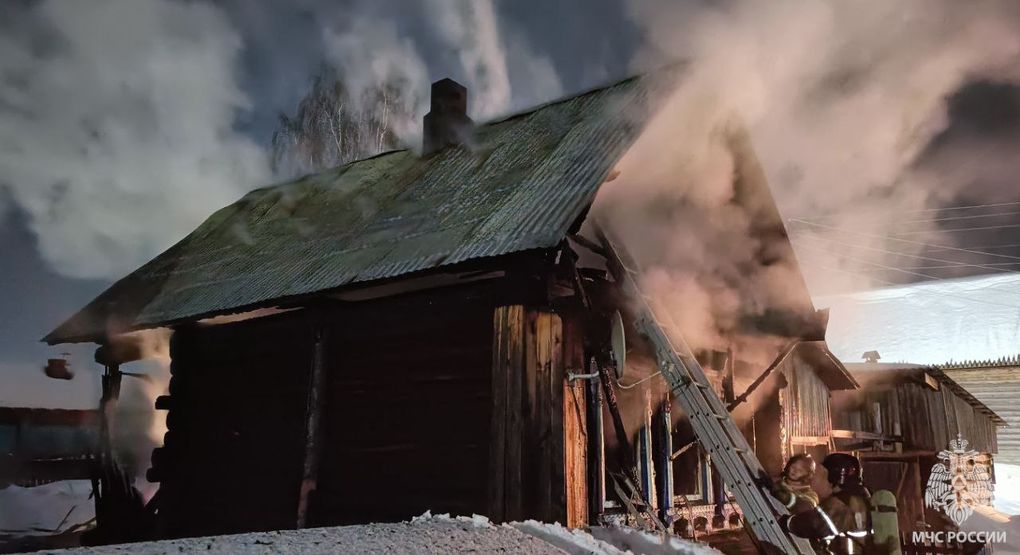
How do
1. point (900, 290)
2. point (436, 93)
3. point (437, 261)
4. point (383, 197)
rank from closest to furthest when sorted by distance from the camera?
point (437, 261)
point (383, 197)
point (436, 93)
point (900, 290)

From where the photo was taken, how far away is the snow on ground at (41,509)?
11923 millimetres

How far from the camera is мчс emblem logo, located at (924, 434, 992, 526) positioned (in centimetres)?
1399

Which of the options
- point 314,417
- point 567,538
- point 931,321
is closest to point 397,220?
point 314,417

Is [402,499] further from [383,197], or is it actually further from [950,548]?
[950,548]

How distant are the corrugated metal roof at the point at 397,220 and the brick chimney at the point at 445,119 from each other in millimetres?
335

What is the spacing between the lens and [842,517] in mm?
5125

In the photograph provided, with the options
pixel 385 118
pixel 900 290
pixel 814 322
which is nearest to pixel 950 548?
pixel 814 322

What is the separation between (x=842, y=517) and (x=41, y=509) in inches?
532

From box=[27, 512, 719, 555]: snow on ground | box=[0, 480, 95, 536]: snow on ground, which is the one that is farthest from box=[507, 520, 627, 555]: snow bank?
box=[0, 480, 95, 536]: snow on ground

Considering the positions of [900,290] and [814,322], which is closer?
[814,322]

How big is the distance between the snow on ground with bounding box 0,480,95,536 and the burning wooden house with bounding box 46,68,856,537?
3.65 m

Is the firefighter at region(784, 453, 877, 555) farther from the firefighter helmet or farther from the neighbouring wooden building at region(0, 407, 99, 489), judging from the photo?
the neighbouring wooden building at region(0, 407, 99, 489)

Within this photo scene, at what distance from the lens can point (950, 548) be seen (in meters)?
9.93

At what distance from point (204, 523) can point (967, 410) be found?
1927cm
